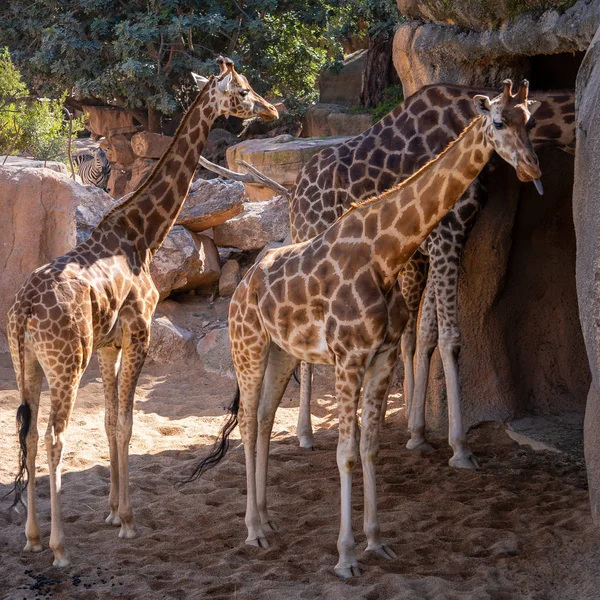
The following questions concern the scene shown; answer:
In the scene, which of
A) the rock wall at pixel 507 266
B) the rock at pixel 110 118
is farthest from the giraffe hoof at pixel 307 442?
the rock at pixel 110 118

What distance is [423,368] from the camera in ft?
25.3

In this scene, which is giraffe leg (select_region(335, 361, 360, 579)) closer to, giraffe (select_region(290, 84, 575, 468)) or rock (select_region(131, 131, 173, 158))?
giraffe (select_region(290, 84, 575, 468))

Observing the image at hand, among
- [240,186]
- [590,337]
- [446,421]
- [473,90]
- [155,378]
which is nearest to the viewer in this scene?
[590,337]

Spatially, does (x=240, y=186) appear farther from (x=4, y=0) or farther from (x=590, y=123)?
(x=4, y=0)

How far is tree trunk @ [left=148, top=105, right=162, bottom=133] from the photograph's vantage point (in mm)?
20234

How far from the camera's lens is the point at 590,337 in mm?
4992

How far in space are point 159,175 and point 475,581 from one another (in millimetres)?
3489

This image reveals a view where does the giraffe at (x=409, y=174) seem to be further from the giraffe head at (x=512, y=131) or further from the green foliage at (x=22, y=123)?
the green foliage at (x=22, y=123)

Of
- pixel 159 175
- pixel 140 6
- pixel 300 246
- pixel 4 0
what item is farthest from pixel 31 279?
pixel 4 0

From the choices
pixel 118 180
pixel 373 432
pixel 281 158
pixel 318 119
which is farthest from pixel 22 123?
pixel 373 432

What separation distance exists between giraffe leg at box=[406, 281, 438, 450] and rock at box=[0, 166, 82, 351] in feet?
14.1

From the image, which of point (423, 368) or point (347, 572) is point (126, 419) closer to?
point (347, 572)

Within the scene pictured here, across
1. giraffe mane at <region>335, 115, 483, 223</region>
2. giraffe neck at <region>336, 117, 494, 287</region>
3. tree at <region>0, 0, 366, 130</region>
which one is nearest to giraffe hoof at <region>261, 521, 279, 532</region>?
giraffe neck at <region>336, 117, 494, 287</region>

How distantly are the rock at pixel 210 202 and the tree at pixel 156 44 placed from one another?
7943 mm
